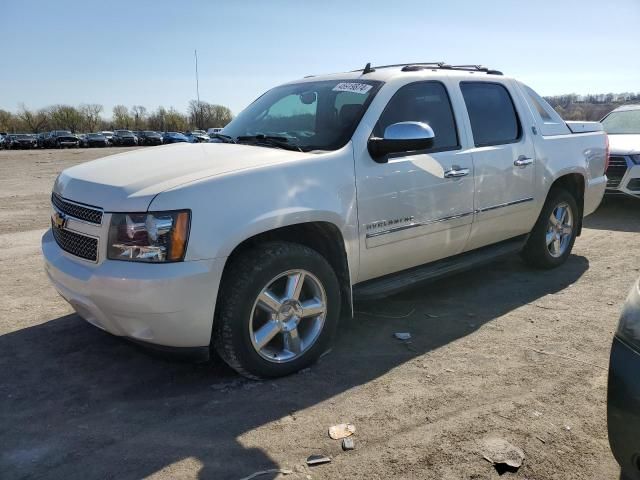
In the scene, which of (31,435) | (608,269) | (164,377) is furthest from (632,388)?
(608,269)

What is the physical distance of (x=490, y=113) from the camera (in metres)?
4.68

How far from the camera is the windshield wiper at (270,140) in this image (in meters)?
3.66

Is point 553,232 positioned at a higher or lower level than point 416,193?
lower

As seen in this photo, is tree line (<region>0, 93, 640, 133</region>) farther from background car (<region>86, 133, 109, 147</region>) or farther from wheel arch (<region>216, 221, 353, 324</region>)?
wheel arch (<region>216, 221, 353, 324</region>)

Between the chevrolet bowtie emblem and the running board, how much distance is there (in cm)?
194

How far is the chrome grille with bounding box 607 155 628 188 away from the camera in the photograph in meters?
8.53

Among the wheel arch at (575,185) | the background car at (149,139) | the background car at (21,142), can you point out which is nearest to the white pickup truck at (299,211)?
the wheel arch at (575,185)

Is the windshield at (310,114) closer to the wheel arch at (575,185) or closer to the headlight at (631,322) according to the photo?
the headlight at (631,322)

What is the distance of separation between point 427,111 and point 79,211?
8.49ft

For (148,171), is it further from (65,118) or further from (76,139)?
(65,118)

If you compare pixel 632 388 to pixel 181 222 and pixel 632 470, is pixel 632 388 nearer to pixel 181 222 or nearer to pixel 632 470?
pixel 632 470

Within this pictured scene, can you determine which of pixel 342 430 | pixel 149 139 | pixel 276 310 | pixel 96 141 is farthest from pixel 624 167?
pixel 149 139

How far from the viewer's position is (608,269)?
18.5 ft

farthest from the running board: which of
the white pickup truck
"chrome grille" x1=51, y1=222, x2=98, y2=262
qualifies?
"chrome grille" x1=51, y1=222, x2=98, y2=262
